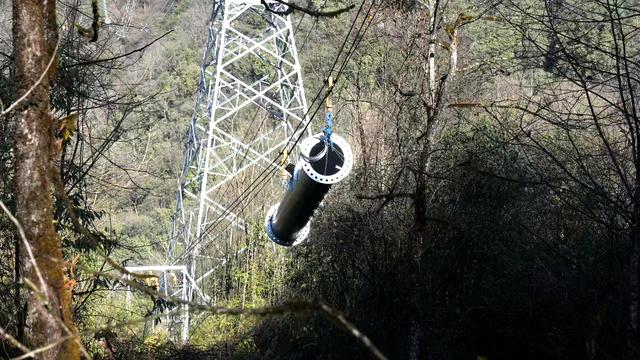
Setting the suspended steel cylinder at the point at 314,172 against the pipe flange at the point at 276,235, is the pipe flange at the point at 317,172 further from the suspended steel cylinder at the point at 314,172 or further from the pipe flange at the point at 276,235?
the pipe flange at the point at 276,235

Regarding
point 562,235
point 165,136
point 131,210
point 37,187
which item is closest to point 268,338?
point 562,235

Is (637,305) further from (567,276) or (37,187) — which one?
(37,187)

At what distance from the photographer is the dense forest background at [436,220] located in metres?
5.07

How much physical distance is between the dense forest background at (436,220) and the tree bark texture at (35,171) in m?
0.13

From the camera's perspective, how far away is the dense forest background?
→ 5074 millimetres

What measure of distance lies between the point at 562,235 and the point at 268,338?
3.62 metres

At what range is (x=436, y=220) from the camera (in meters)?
5.76

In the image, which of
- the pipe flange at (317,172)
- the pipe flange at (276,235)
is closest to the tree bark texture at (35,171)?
the pipe flange at (317,172)

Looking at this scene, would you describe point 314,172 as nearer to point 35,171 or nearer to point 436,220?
point 436,220

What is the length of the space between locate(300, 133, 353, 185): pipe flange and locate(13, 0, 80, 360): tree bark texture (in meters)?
2.97

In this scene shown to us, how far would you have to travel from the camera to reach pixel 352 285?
8305 millimetres

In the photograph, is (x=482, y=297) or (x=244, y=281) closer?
(x=482, y=297)

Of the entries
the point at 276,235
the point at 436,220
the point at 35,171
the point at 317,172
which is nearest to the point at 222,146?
the point at 276,235

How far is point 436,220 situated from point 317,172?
101 cm
